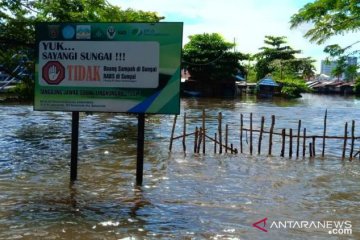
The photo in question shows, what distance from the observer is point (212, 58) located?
5500 centimetres

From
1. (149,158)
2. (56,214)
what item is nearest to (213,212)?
(56,214)

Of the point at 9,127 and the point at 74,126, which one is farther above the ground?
the point at 74,126

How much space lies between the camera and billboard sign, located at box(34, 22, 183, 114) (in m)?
8.16

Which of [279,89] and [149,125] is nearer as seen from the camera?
[149,125]

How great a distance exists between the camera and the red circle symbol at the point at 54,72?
27.3ft

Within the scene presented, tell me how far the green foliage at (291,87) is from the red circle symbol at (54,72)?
191ft

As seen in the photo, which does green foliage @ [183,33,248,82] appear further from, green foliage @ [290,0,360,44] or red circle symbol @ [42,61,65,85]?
red circle symbol @ [42,61,65,85]

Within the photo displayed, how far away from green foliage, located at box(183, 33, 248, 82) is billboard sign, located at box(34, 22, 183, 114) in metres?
46.9

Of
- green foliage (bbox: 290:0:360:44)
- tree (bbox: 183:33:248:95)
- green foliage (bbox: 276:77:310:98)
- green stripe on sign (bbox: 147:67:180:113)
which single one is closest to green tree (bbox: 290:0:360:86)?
green foliage (bbox: 290:0:360:44)

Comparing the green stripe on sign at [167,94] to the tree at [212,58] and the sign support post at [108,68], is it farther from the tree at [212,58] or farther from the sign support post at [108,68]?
the tree at [212,58]

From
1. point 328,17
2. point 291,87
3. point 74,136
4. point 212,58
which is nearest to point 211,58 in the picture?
point 212,58

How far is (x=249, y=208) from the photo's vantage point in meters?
8.54

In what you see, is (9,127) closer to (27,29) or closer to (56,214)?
(27,29)

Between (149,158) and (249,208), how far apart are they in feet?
22.0
